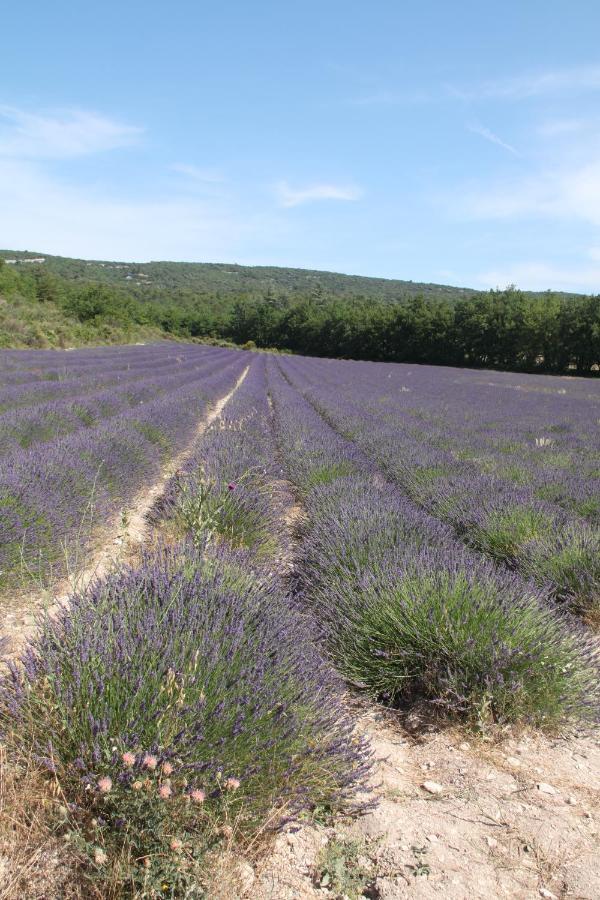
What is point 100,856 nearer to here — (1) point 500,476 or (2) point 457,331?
(1) point 500,476

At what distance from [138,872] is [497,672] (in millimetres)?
1469

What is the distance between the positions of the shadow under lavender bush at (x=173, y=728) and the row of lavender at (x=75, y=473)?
1.20ft

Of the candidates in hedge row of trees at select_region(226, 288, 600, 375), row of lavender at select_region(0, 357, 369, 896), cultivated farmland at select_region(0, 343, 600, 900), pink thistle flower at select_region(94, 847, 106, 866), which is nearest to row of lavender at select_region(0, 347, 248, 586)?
cultivated farmland at select_region(0, 343, 600, 900)

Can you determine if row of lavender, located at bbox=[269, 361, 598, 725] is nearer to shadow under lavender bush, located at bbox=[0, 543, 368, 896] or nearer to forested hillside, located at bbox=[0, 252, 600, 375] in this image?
shadow under lavender bush, located at bbox=[0, 543, 368, 896]

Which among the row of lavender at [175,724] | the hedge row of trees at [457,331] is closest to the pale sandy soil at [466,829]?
the row of lavender at [175,724]

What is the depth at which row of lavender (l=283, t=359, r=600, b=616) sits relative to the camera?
357cm

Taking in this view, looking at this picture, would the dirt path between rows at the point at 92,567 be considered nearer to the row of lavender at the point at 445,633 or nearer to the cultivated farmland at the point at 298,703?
the cultivated farmland at the point at 298,703

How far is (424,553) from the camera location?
9.84ft

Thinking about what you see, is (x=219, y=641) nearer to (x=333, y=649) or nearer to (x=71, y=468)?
(x=333, y=649)

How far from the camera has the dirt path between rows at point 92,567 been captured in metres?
2.55

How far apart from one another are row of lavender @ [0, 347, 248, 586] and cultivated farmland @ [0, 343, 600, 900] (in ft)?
0.11

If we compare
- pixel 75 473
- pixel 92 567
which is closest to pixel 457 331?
pixel 75 473

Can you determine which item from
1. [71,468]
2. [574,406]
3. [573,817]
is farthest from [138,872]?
[574,406]

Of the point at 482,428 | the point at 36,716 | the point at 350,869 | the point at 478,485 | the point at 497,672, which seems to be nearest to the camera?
the point at 350,869
